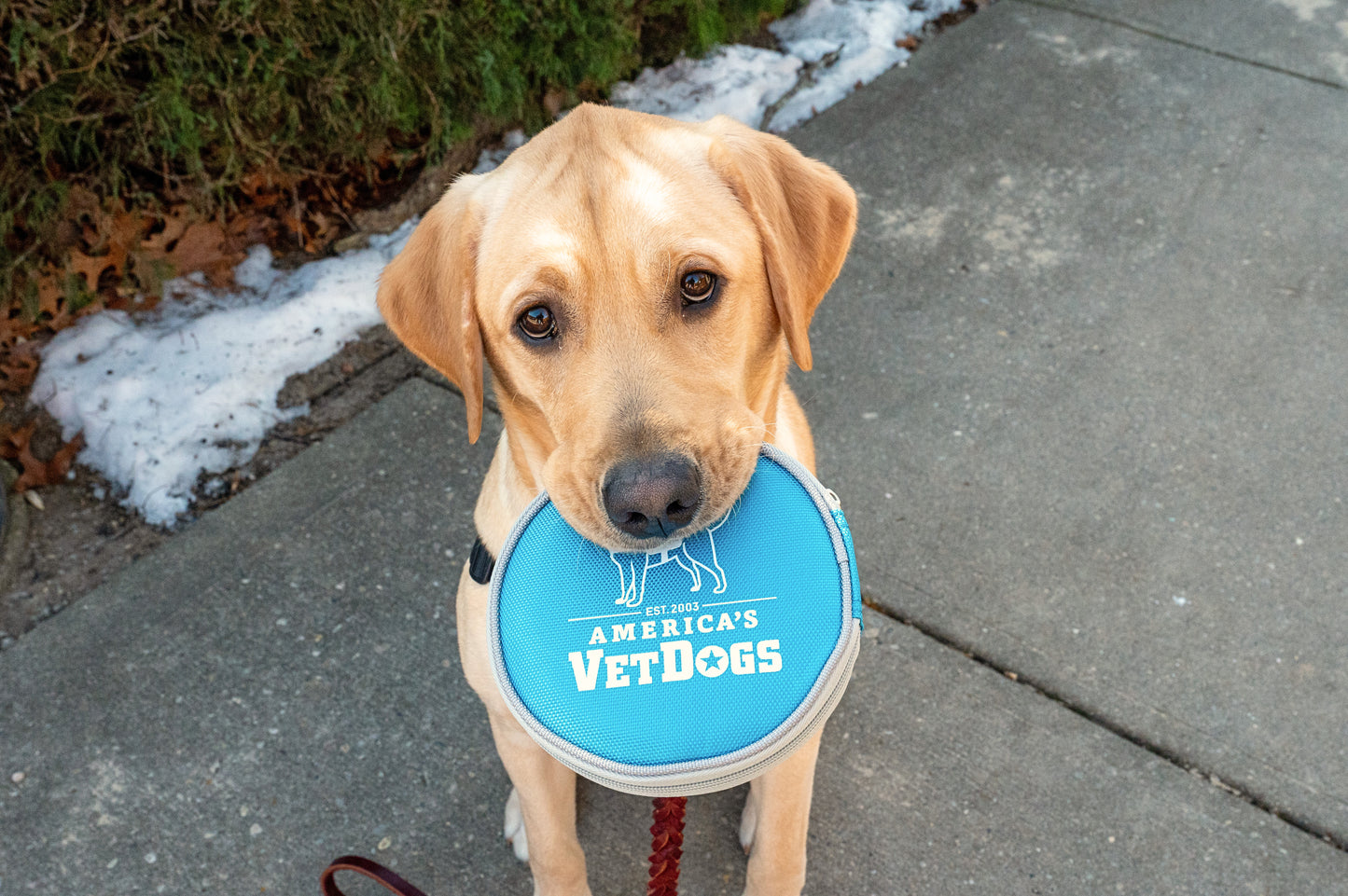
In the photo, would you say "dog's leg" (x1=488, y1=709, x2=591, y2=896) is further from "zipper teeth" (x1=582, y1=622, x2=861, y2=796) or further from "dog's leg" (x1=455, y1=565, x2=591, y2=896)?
"zipper teeth" (x1=582, y1=622, x2=861, y2=796)

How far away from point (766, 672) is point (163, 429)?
3104mm

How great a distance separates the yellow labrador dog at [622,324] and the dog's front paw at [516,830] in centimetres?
22

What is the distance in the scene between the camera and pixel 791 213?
2396mm

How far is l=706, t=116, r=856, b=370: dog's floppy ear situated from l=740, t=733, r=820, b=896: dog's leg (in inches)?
37.3

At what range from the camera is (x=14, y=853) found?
287cm

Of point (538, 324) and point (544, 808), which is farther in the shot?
point (544, 808)

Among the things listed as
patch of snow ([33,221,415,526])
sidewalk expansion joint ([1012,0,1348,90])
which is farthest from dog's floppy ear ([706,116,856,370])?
sidewalk expansion joint ([1012,0,1348,90])

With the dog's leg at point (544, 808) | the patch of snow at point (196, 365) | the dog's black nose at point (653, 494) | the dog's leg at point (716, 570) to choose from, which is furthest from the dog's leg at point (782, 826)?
the patch of snow at point (196, 365)

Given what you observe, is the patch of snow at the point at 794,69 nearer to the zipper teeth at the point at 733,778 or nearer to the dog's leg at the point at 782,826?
the dog's leg at the point at 782,826

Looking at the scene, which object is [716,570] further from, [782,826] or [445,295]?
[445,295]

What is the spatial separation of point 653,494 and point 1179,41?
580cm

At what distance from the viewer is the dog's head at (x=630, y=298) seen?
1.95 meters

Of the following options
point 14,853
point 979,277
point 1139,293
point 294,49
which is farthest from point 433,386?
point 1139,293

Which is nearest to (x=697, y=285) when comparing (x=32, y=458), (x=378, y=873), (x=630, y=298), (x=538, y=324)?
(x=630, y=298)
